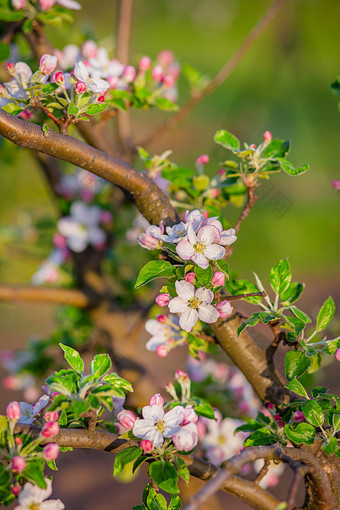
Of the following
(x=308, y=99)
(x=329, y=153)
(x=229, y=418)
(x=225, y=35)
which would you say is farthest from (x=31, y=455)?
(x=225, y=35)

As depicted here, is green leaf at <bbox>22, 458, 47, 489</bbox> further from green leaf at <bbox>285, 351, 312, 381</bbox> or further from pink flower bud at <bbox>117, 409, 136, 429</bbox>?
green leaf at <bbox>285, 351, 312, 381</bbox>

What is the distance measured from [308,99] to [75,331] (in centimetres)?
793

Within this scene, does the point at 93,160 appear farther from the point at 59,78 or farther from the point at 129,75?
the point at 129,75

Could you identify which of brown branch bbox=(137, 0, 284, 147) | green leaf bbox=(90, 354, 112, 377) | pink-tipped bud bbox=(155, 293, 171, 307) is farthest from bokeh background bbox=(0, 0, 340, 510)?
green leaf bbox=(90, 354, 112, 377)

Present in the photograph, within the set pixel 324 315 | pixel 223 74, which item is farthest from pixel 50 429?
pixel 223 74

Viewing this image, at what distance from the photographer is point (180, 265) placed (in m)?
0.89

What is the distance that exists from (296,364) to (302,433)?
119mm

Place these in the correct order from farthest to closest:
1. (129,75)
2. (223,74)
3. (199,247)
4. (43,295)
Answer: (43,295) < (223,74) < (129,75) < (199,247)

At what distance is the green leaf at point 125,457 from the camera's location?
0.82 m

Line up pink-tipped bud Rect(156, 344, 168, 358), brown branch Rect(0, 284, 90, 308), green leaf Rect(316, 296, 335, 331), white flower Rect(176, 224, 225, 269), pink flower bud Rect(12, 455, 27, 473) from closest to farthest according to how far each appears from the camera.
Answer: pink flower bud Rect(12, 455, 27, 473) → white flower Rect(176, 224, 225, 269) → green leaf Rect(316, 296, 335, 331) → pink-tipped bud Rect(156, 344, 168, 358) → brown branch Rect(0, 284, 90, 308)

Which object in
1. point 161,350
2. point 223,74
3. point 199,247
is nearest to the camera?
point 199,247

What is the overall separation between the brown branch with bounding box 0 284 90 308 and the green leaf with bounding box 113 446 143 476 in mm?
1003

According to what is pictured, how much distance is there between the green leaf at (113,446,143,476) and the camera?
0.82m

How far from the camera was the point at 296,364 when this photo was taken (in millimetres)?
903
